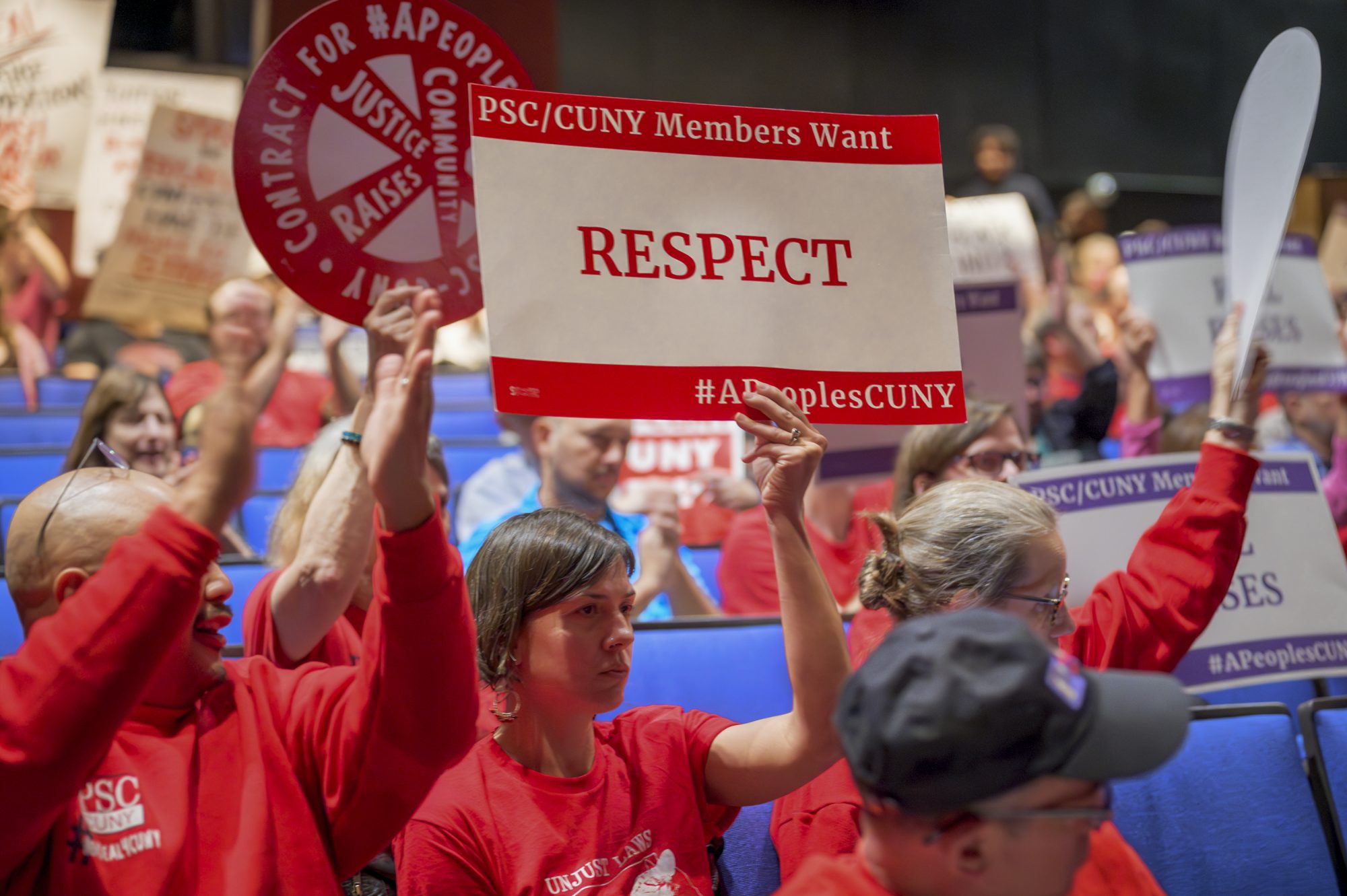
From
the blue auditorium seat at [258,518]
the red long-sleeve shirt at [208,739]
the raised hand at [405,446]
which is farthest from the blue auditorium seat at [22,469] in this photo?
the raised hand at [405,446]

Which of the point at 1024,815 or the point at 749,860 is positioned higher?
the point at 1024,815

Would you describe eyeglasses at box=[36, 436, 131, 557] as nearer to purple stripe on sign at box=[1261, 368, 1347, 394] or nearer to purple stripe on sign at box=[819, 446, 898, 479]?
purple stripe on sign at box=[819, 446, 898, 479]

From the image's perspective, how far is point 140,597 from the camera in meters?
1.23

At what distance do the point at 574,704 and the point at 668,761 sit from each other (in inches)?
6.6

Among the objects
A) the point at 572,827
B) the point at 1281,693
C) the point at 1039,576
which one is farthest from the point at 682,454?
the point at 572,827

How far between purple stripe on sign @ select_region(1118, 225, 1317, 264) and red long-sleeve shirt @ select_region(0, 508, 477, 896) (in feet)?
10.9

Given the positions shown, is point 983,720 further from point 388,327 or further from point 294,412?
point 294,412

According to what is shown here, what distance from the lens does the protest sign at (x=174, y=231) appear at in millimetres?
3469

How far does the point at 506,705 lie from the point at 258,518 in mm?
2570

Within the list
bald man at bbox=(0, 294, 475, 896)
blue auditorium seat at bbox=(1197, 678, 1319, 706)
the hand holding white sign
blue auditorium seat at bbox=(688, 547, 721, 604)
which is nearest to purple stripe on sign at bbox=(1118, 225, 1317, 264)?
blue auditorium seat at bbox=(1197, 678, 1319, 706)

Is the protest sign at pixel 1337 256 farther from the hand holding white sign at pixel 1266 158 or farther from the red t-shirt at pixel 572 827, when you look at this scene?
the red t-shirt at pixel 572 827

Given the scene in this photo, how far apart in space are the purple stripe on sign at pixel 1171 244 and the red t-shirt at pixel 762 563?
143 centimetres

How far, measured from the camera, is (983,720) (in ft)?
3.51

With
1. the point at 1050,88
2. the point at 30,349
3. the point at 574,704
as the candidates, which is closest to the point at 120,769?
the point at 574,704
